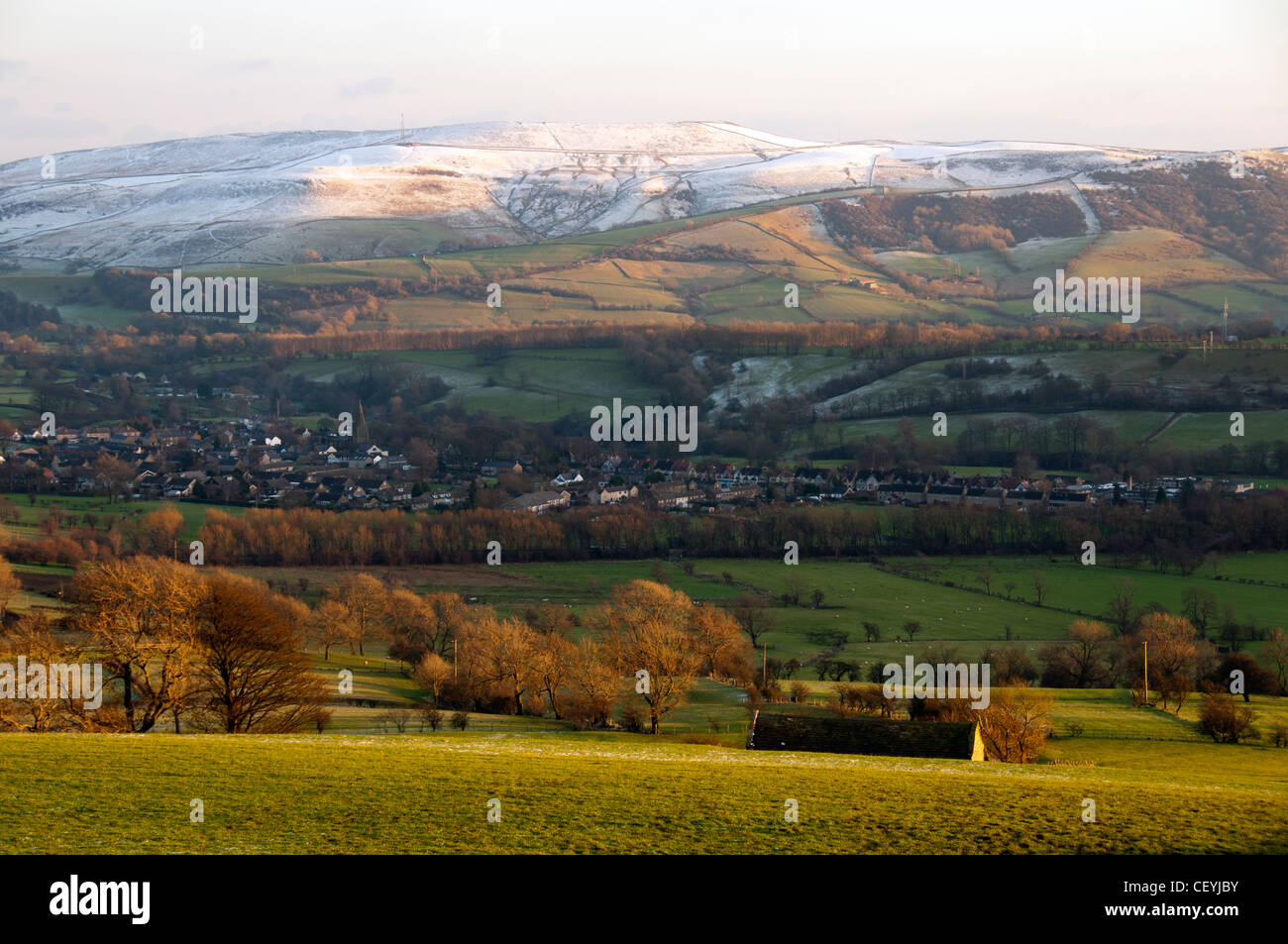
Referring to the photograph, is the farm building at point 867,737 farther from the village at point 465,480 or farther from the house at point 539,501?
the village at point 465,480

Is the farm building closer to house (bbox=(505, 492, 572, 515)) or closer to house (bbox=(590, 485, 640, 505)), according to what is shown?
house (bbox=(505, 492, 572, 515))

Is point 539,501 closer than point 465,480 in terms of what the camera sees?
Yes

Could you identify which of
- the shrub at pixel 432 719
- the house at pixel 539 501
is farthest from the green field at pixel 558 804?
the house at pixel 539 501

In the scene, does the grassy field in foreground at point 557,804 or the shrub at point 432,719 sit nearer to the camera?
the grassy field in foreground at point 557,804

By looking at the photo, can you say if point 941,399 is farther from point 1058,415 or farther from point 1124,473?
point 1124,473

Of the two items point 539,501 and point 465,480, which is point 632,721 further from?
point 465,480

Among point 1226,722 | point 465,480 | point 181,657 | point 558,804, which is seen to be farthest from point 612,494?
point 558,804
